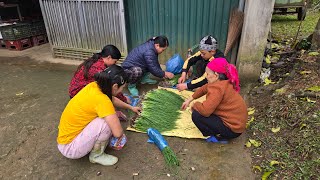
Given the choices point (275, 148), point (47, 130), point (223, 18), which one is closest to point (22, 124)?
point (47, 130)

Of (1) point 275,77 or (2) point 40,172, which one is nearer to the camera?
(2) point 40,172

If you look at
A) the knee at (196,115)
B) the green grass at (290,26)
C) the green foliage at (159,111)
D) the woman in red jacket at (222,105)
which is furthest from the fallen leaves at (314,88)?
the green grass at (290,26)

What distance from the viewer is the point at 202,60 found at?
4.19 meters

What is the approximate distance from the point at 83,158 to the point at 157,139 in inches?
34.9

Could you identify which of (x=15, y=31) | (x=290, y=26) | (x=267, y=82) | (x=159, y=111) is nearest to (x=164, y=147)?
(x=159, y=111)

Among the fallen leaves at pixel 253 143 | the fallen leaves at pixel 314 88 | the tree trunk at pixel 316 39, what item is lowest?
the fallen leaves at pixel 253 143

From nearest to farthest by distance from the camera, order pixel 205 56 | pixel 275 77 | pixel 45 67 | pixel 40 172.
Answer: pixel 40 172
pixel 205 56
pixel 275 77
pixel 45 67

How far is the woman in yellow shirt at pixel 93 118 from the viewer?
241 cm

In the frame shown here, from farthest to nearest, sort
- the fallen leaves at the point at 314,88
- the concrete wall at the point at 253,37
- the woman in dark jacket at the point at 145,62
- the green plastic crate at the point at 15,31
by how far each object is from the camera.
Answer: the green plastic crate at the point at 15,31 → the woman in dark jacket at the point at 145,62 → the concrete wall at the point at 253,37 → the fallen leaves at the point at 314,88

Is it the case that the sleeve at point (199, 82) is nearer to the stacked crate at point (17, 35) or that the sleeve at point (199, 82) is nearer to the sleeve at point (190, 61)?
the sleeve at point (190, 61)

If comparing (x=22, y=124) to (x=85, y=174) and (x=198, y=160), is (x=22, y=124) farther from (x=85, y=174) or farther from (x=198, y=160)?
(x=198, y=160)

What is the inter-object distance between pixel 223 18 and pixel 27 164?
3888 millimetres

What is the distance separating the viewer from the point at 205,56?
152 inches

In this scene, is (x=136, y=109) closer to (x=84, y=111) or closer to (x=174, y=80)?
(x=84, y=111)
